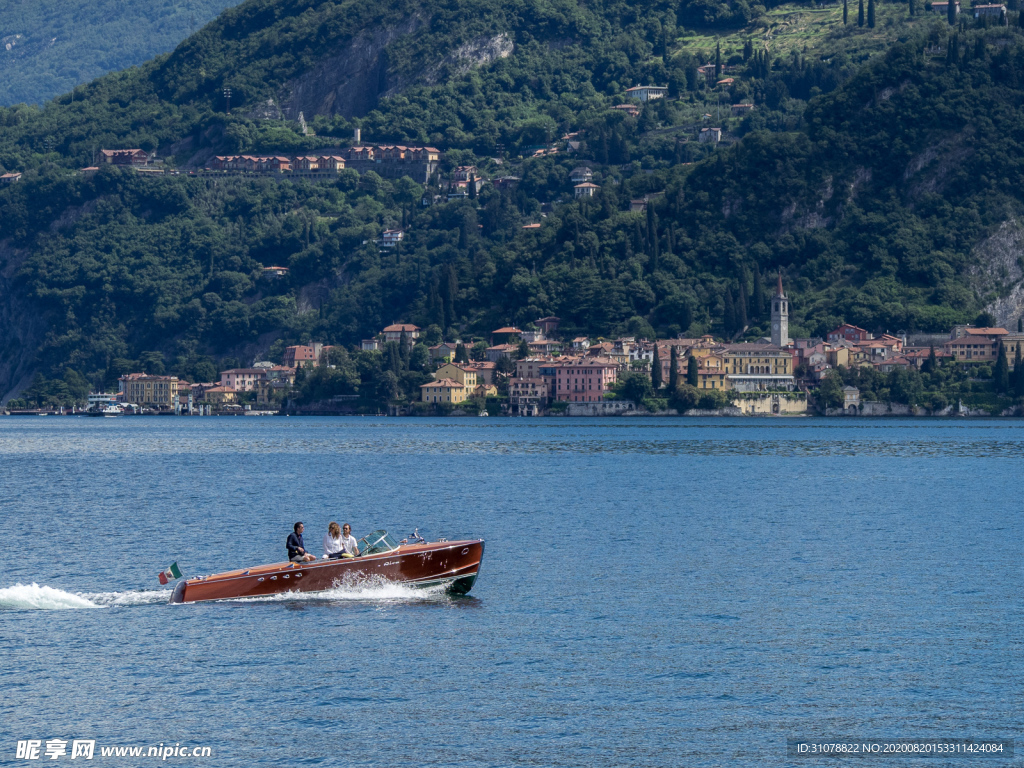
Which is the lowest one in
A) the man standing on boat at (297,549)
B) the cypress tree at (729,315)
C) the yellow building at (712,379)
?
the man standing on boat at (297,549)

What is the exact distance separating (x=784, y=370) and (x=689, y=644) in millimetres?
145520

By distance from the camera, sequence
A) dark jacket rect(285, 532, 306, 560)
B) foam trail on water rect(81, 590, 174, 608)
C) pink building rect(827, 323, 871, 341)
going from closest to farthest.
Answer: dark jacket rect(285, 532, 306, 560), foam trail on water rect(81, 590, 174, 608), pink building rect(827, 323, 871, 341)

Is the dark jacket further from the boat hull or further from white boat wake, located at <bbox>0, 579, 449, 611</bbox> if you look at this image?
white boat wake, located at <bbox>0, 579, 449, 611</bbox>

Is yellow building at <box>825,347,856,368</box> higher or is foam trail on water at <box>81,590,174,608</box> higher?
yellow building at <box>825,347,856,368</box>

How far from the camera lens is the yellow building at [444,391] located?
18750 cm

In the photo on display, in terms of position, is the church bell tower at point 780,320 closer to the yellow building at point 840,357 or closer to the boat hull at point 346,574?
the yellow building at point 840,357

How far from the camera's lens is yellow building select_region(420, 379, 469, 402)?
188 m

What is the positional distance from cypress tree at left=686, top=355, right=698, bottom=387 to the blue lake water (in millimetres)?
95928

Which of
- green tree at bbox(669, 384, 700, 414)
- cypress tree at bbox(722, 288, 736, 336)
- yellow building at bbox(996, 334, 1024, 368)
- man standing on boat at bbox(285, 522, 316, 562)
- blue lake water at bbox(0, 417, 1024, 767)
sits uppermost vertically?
cypress tree at bbox(722, 288, 736, 336)

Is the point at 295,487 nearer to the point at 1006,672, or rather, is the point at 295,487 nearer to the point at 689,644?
the point at 689,644

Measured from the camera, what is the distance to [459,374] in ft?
615

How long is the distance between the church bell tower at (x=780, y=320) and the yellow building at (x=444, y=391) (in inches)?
1523

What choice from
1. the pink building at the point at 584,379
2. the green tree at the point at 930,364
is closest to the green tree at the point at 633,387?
the pink building at the point at 584,379

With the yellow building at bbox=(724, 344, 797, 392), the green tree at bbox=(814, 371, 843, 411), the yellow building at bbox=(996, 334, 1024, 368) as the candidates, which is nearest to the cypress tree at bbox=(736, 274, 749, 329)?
the yellow building at bbox=(724, 344, 797, 392)
